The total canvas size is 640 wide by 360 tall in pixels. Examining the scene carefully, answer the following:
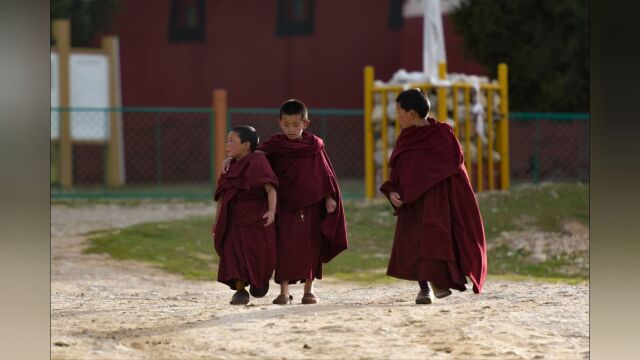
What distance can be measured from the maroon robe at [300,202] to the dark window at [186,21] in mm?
15686

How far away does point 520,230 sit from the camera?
44.4 feet

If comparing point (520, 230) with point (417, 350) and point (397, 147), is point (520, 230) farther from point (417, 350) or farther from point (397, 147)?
point (417, 350)

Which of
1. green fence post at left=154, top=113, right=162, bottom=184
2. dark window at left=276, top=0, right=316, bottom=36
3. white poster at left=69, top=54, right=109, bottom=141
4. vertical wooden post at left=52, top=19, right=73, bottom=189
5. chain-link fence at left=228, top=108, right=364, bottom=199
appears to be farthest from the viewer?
dark window at left=276, top=0, right=316, bottom=36

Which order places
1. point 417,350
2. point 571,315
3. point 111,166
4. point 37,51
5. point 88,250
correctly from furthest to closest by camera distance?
1. point 111,166
2. point 88,250
3. point 571,315
4. point 417,350
5. point 37,51

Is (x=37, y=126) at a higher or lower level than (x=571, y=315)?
higher

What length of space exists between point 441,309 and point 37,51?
3.73 metres

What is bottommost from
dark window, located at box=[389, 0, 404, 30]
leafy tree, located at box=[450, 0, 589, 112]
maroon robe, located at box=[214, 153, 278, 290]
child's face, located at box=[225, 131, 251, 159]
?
maroon robe, located at box=[214, 153, 278, 290]

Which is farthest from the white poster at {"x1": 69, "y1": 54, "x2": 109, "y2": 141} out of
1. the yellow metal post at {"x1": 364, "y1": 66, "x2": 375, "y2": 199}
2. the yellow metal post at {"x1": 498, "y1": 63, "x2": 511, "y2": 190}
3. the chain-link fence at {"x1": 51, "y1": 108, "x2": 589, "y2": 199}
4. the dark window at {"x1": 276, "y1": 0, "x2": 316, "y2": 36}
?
the yellow metal post at {"x1": 498, "y1": 63, "x2": 511, "y2": 190}

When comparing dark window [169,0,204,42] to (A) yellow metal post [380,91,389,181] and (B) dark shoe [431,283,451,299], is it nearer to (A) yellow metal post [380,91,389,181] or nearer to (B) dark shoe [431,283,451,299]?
(A) yellow metal post [380,91,389,181]

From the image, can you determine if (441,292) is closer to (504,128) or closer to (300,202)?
(300,202)

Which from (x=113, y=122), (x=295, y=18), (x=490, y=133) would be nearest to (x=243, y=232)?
(x=490, y=133)

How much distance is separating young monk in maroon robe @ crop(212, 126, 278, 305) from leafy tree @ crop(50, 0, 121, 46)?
1668 cm

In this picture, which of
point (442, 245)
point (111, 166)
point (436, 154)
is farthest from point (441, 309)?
point (111, 166)

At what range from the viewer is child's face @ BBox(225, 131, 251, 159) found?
23.0 ft
